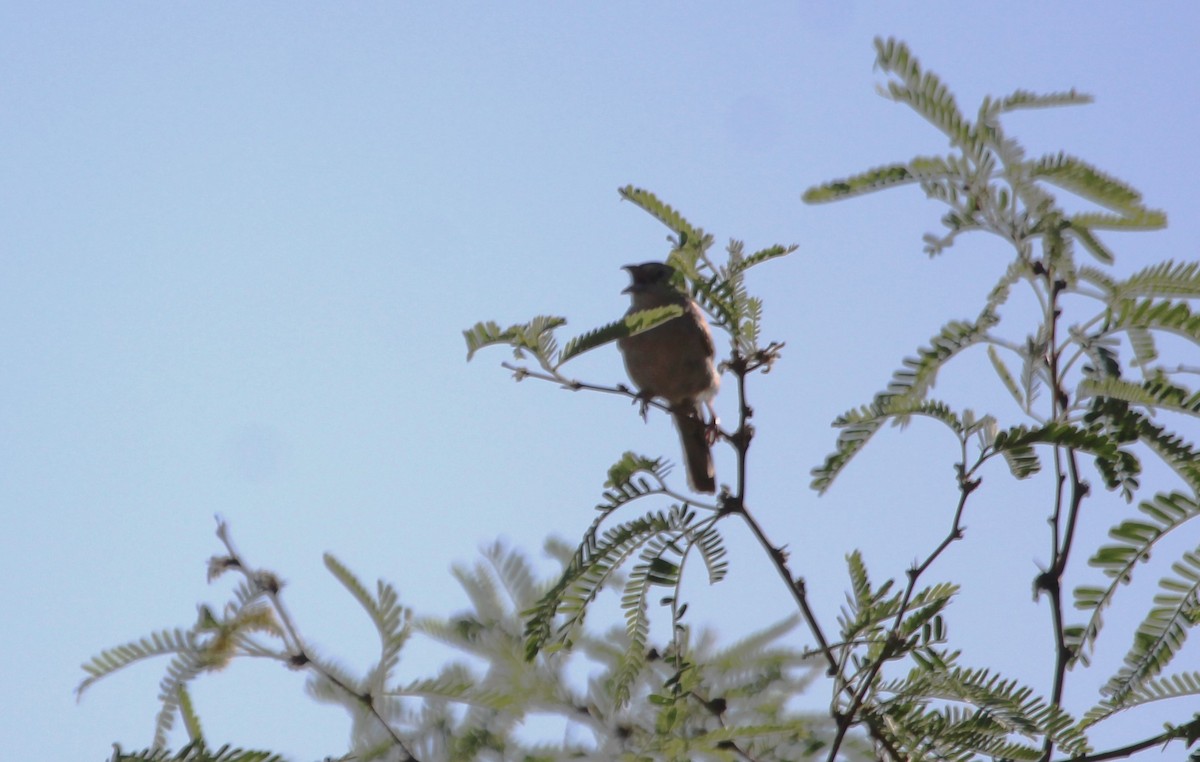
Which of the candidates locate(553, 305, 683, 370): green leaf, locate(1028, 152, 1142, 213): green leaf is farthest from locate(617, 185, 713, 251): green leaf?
locate(1028, 152, 1142, 213): green leaf

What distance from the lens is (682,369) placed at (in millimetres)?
6906

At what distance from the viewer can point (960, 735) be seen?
287 centimetres

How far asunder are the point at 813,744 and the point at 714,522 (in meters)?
0.74

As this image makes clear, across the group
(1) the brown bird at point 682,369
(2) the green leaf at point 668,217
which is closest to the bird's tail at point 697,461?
(1) the brown bird at point 682,369

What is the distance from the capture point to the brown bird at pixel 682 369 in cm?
688

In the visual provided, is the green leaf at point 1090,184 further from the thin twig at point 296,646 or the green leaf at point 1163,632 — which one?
the thin twig at point 296,646

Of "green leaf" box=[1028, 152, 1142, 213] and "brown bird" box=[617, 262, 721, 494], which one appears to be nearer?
"green leaf" box=[1028, 152, 1142, 213]

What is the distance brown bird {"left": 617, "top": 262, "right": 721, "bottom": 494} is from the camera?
22.6ft

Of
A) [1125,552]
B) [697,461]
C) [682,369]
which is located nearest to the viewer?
[1125,552]

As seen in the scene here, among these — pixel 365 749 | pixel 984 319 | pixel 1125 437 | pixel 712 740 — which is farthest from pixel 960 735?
pixel 365 749

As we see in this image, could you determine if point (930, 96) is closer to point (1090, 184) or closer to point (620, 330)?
point (1090, 184)

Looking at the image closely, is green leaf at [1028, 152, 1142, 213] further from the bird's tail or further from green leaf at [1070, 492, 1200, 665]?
the bird's tail

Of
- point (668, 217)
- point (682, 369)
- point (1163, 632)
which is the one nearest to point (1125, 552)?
point (1163, 632)

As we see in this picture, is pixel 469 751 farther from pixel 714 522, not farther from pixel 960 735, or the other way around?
pixel 960 735
